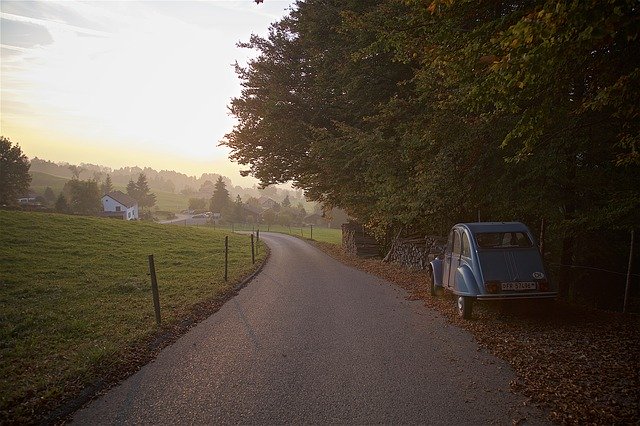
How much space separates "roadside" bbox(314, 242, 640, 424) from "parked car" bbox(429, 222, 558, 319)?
24.8 inches

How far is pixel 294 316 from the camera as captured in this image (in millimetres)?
8445

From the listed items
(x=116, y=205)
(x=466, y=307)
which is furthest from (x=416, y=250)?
(x=116, y=205)

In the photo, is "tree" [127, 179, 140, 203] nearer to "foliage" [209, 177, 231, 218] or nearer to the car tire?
"foliage" [209, 177, 231, 218]

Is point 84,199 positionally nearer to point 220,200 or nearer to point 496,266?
point 220,200

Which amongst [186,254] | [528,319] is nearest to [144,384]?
[528,319]

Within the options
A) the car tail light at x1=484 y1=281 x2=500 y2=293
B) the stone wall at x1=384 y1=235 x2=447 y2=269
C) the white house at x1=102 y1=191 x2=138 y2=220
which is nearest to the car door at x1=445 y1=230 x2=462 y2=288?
the car tail light at x1=484 y1=281 x2=500 y2=293

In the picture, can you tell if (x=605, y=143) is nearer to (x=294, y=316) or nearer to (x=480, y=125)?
(x=480, y=125)

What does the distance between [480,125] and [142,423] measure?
896 cm

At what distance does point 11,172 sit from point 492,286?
73509 millimetres

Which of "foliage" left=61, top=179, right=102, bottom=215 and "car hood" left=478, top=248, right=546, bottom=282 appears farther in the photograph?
"foliage" left=61, top=179, right=102, bottom=215

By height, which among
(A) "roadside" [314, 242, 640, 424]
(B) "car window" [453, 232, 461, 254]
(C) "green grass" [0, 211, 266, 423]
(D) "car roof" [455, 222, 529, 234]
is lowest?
(C) "green grass" [0, 211, 266, 423]

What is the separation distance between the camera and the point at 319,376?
5.20 metres

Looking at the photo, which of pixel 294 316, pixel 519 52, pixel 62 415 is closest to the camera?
pixel 62 415

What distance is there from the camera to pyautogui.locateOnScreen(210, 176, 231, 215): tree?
288 ft
